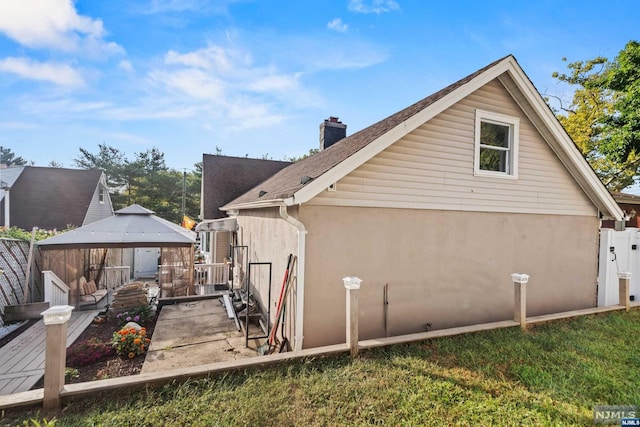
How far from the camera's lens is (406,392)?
11.4 ft

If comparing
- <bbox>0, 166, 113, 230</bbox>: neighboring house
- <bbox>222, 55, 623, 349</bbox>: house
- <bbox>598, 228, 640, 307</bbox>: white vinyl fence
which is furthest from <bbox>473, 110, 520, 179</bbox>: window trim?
<bbox>0, 166, 113, 230</bbox>: neighboring house

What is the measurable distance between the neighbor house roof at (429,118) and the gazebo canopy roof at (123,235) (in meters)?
3.32

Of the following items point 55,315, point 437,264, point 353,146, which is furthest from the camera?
point 353,146

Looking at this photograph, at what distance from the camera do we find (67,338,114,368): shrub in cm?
500

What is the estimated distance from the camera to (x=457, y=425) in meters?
2.98

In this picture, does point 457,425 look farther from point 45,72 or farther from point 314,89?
point 45,72

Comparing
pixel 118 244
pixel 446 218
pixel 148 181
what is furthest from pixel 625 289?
pixel 148 181

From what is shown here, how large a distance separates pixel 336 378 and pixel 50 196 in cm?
2054

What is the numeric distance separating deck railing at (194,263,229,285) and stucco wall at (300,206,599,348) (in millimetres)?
6786

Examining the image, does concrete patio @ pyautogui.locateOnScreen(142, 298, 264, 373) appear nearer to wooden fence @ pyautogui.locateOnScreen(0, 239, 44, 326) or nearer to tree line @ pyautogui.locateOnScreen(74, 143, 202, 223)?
wooden fence @ pyautogui.locateOnScreen(0, 239, 44, 326)

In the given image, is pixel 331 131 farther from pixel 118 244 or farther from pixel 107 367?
pixel 107 367

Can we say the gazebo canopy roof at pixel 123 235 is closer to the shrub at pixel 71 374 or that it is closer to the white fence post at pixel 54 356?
the shrub at pixel 71 374

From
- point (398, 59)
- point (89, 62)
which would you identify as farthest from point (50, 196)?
point (398, 59)

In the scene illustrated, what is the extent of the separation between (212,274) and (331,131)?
8.07m
